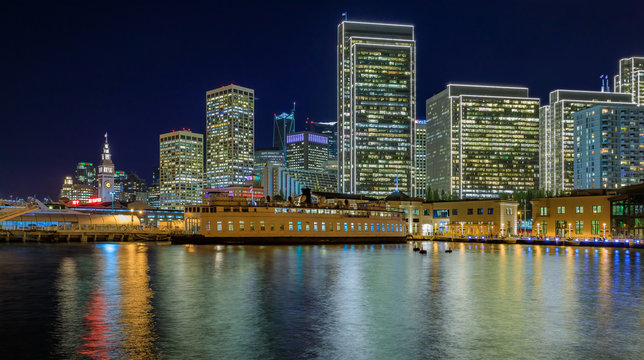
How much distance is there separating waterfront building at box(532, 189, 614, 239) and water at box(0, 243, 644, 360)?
80.1 m

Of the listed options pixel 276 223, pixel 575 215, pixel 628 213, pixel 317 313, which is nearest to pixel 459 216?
pixel 575 215

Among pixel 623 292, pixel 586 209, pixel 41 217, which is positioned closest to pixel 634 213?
pixel 586 209

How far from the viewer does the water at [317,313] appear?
25.5 m

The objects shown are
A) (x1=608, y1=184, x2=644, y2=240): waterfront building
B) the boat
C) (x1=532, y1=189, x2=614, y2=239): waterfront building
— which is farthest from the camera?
(x1=532, y1=189, x2=614, y2=239): waterfront building

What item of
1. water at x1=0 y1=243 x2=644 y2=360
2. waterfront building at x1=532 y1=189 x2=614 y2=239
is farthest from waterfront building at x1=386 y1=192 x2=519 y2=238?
water at x1=0 y1=243 x2=644 y2=360

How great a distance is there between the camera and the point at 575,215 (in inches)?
5458

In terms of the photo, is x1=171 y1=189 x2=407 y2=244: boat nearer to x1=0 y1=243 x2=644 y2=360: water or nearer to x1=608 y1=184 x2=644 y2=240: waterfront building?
x1=0 y1=243 x2=644 y2=360: water

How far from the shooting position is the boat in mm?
115394

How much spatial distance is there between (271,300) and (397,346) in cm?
1534

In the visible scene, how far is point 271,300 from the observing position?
39.6 m

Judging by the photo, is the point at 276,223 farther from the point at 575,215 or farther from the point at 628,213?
the point at 628,213

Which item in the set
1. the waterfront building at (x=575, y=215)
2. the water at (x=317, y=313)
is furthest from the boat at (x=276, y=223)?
the water at (x=317, y=313)

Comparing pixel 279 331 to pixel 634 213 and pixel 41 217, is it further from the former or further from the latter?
pixel 41 217

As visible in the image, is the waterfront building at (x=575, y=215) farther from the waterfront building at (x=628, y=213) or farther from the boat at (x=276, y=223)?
the boat at (x=276, y=223)
